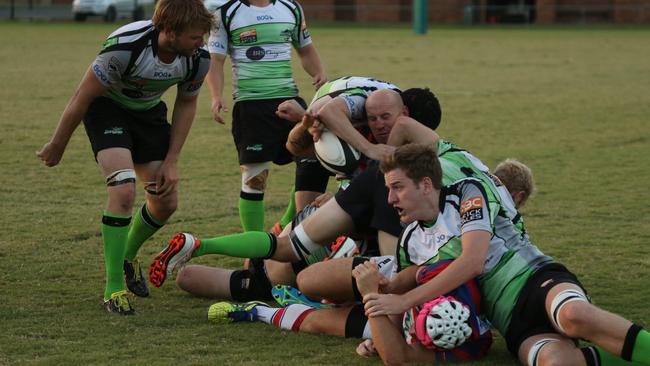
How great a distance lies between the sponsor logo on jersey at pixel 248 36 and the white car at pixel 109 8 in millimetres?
35473

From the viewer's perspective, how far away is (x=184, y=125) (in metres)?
6.66

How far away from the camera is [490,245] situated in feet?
17.4

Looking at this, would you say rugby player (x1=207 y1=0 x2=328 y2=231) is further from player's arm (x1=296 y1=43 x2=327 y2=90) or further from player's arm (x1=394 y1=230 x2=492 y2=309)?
→ player's arm (x1=394 y1=230 x2=492 y2=309)

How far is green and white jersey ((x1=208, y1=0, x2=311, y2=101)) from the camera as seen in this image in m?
8.16

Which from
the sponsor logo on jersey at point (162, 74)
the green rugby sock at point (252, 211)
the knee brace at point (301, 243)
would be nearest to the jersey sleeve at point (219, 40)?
the green rugby sock at point (252, 211)

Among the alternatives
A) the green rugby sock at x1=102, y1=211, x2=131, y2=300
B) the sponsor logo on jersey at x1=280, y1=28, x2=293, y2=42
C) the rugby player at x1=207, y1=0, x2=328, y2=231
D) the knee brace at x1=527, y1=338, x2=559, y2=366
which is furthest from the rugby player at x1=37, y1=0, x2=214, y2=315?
the knee brace at x1=527, y1=338, x2=559, y2=366

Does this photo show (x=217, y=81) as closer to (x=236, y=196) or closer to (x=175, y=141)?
(x=175, y=141)

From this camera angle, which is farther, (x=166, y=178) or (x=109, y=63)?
(x=166, y=178)

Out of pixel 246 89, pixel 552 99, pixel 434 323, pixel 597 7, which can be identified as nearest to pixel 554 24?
pixel 597 7

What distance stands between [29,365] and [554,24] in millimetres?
44960

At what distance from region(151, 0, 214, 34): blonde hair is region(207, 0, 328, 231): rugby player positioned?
2.00 m

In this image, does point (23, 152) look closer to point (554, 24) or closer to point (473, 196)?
Answer: point (473, 196)

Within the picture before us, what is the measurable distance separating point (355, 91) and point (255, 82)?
178 centimetres

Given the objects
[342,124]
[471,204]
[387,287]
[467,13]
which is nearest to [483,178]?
[471,204]
